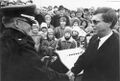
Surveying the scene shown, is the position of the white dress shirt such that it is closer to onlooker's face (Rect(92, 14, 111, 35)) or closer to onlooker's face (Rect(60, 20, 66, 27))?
onlooker's face (Rect(92, 14, 111, 35))

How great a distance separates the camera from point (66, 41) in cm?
637

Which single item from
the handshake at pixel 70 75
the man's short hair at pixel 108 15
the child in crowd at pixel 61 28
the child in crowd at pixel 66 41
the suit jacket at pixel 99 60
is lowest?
the handshake at pixel 70 75

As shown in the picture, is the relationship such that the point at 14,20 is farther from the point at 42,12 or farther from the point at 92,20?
the point at 92,20

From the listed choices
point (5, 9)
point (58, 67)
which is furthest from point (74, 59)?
point (5, 9)

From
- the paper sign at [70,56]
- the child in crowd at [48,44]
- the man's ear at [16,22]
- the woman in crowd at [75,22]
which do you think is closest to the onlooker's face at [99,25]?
the woman in crowd at [75,22]

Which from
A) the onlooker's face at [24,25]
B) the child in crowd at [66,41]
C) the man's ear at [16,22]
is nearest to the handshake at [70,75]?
the child in crowd at [66,41]

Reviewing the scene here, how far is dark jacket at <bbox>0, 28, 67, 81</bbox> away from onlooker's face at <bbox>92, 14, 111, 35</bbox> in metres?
0.86

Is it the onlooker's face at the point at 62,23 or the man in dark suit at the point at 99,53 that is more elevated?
the onlooker's face at the point at 62,23

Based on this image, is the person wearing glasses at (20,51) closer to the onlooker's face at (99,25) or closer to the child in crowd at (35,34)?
the child in crowd at (35,34)

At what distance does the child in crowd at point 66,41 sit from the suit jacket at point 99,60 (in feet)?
0.80

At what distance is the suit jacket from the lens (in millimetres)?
6371

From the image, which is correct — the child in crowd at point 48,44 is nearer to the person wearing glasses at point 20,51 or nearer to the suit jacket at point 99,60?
the person wearing glasses at point 20,51

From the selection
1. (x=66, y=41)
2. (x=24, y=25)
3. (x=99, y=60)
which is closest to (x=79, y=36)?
(x=66, y=41)

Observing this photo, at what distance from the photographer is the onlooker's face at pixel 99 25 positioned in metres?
6.34
